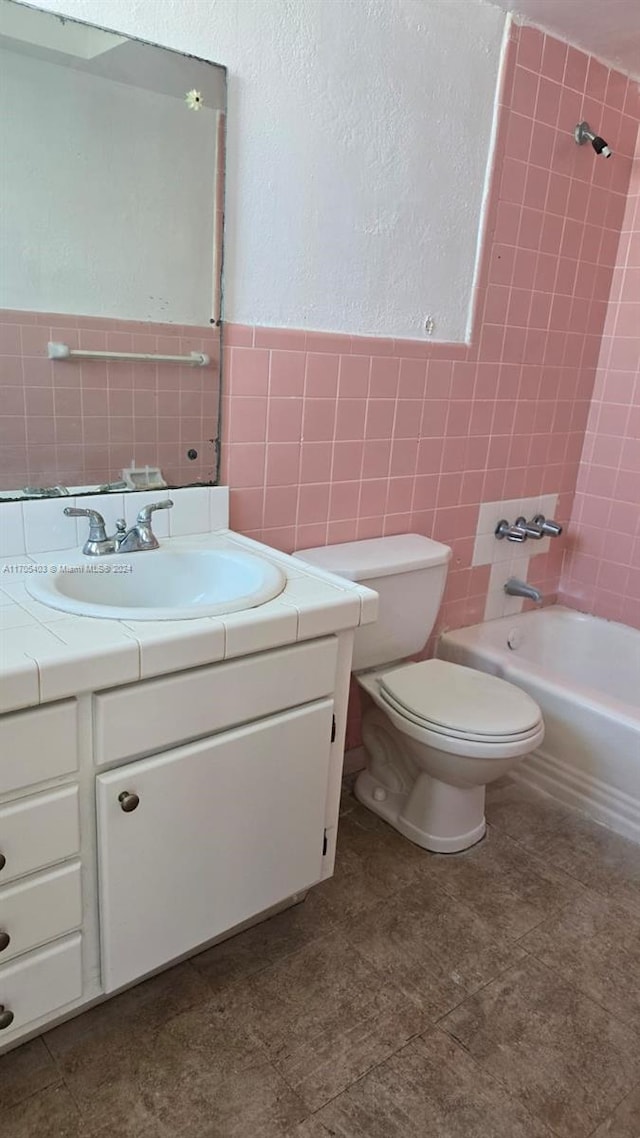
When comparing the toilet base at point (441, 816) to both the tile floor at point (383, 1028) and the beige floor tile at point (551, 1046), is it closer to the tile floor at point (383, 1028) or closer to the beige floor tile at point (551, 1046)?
the tile floor at point (383, 1028)

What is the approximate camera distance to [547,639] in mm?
2760

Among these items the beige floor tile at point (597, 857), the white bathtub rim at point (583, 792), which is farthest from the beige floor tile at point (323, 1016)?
Answer: the white bathtub rim at point (583, 792)

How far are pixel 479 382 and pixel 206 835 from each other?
1556 mm

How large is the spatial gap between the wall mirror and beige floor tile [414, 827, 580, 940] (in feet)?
3.91

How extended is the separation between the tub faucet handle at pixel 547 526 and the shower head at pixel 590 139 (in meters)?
1.13

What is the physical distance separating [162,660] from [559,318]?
1893 mm

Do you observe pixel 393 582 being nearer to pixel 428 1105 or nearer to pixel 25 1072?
pixel 428 1105

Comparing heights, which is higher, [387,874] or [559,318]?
[559,318]

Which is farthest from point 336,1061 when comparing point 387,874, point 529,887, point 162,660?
point 162,660

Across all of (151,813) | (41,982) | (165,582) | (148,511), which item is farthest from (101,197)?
(41,982)

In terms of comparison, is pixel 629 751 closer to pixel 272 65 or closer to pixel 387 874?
pixel 387 874

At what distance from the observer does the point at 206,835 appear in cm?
137

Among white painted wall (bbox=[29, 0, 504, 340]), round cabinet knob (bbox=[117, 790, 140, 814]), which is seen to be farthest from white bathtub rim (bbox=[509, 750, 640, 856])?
round cabinet knob (bbox=[117, 790, 140, 814])

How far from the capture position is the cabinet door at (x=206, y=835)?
4.13ft
